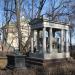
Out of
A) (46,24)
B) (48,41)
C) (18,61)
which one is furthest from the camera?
(48,41)

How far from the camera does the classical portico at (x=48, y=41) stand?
1906 cm

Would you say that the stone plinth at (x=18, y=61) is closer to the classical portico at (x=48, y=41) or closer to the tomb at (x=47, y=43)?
the tomb at (x=47, y=43)

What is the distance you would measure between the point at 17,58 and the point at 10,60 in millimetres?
1158

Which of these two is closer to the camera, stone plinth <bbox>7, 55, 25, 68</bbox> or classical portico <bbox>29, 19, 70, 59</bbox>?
stone plinth <bbox>7, 55, 25, 68</bbox>


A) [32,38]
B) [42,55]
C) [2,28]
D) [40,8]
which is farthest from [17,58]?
[2,28]

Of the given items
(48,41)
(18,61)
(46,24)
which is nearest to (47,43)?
(48,41)

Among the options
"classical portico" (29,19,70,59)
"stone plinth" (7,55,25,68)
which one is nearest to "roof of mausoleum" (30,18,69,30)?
"classical portico" (29,19,70,59)

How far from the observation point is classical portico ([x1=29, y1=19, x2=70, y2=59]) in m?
19.1

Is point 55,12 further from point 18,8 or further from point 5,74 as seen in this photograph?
point 5,74

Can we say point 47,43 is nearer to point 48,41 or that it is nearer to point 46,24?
point 48,41

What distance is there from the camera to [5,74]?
1085 cm

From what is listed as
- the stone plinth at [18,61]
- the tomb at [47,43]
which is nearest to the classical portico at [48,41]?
the tomb at [47,43]

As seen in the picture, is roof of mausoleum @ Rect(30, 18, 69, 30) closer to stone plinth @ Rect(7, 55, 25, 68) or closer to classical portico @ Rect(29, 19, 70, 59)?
classical portico @ Rect(29, 19, 70, 59)

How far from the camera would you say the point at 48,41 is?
66.0ft
